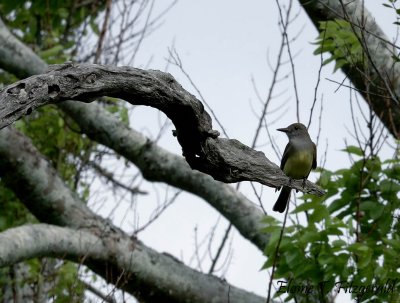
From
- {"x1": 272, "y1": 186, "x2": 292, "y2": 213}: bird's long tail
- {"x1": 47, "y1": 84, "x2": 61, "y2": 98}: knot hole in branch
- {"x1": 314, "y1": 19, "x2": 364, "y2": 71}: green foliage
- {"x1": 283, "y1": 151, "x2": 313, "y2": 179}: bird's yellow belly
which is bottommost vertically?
{"x1": 47, "y1": 84, "x2": 61, "y2": 98}: knot hole in branch

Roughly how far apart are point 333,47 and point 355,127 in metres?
0.87

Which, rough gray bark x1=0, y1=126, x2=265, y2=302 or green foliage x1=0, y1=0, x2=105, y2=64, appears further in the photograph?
green foliage x1=0, y1=0, x2=105, y2=64

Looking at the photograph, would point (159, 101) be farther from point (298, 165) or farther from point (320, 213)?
point (298, 165)

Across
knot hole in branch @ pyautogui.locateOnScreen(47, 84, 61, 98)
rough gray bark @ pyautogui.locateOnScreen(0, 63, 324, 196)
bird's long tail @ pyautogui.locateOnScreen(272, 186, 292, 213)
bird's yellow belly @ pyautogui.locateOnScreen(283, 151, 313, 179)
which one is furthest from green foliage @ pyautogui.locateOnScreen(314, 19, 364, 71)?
knot hole in branch @ pyautogui.locateOnScreen(47, 84, 61, 98)

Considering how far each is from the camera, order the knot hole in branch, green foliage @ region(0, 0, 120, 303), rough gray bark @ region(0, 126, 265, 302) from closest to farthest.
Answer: the knot hole in branch, rough gray bark @ region(0, 126, 265, 302), green foliage @ region(0, 0, 120, 303)

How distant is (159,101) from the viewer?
3756mm

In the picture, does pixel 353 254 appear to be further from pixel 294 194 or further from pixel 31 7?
pixel 31 7

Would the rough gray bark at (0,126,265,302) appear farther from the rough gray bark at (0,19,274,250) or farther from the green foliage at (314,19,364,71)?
the green foliage at (314,19,364,71)

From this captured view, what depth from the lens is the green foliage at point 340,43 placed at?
6.05m

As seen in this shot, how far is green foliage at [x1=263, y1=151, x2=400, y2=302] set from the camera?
205 inches

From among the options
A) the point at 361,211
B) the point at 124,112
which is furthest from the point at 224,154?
the point at 124,112

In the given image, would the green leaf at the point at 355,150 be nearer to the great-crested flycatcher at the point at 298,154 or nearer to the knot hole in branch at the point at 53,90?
the great-crested flycatcher at the point at 298,154

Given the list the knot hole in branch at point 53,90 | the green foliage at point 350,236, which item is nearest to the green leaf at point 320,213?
the green foliage at point 350,236

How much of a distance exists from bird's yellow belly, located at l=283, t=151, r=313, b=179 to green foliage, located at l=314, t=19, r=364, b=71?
2.26 ft
